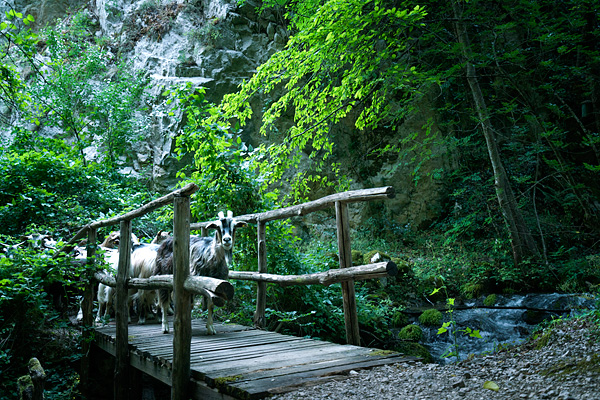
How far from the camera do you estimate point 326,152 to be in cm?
1009

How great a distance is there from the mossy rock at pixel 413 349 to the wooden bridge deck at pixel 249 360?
301 cm

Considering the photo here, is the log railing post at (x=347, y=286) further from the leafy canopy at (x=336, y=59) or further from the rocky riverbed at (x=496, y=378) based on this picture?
the leafy canopy at (x=336, y=59)

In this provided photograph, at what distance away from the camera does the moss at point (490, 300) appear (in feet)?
31.8

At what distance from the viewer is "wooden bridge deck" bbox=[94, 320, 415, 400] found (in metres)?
3.14

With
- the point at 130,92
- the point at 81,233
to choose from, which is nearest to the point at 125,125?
the point at 130,92

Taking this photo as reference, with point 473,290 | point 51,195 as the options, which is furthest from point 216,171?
point 473,290

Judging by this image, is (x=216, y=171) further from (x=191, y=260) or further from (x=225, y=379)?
(x=225, y=379)

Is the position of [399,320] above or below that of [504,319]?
above

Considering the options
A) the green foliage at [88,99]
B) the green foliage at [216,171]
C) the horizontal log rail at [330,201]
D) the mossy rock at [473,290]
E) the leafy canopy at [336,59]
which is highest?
the green foliage at [88,99]

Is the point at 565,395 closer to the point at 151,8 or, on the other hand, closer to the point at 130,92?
the point at 130,92

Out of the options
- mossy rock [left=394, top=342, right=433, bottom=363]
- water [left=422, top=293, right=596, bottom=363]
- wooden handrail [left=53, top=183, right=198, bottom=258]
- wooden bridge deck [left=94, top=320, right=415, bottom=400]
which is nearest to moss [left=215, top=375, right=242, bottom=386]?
wooden bridge deck [left=94, top=320, right=415, bottom=400]

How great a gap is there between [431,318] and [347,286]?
5.23 meters

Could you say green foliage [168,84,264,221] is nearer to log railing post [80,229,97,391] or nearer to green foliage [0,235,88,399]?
log railing post [80,229,97,391]

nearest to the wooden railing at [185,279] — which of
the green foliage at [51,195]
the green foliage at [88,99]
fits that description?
the green foliage at [51,195]
